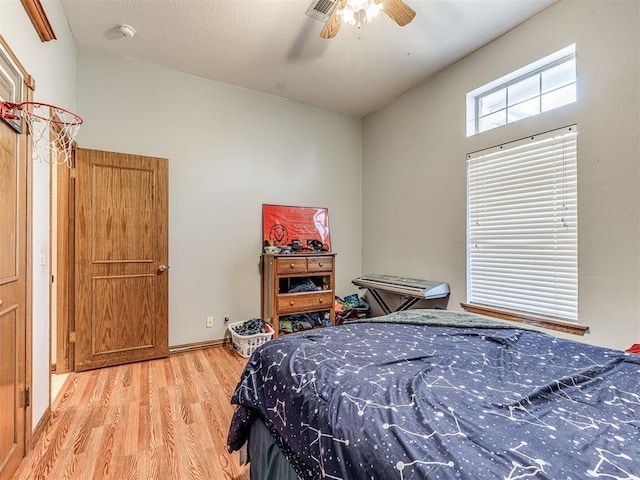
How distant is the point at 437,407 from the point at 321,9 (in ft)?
8.99

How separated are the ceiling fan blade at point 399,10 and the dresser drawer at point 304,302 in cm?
268

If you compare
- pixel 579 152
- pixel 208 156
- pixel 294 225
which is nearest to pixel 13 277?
pixel 208 156

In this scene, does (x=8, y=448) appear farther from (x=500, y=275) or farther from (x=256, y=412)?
(x=500, y=275)

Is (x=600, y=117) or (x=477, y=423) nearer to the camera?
(x=477, y=423)

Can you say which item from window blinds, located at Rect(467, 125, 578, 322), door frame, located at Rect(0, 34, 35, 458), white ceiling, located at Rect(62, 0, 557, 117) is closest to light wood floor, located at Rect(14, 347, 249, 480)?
door frame, located at Rect(0, 34, 35, 458)

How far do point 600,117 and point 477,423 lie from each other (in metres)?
2.45

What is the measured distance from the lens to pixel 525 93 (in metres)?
2.73

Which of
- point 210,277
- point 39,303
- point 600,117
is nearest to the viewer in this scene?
point 39,303

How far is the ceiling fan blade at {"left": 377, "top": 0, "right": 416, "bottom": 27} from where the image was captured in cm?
198

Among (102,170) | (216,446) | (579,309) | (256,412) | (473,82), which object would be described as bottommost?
(216,446)

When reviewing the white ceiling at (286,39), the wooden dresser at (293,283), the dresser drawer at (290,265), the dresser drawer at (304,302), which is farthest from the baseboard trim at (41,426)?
the white ceiling at (286,39)

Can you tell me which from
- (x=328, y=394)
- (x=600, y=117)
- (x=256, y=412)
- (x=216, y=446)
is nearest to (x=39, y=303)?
(x=216, y=446)

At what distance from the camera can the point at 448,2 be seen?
237 centimetres

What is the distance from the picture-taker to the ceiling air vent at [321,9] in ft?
7.67
